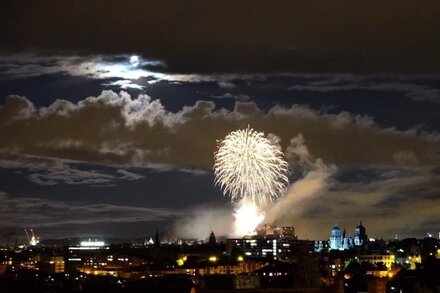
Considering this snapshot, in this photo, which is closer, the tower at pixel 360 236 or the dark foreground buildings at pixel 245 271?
the dark foreground buildings at pixel 245 271

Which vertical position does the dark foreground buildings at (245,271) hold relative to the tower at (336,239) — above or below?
below

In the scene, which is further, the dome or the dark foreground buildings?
the dome

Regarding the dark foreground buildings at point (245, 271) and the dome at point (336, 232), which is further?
the dome at point (336, 232)

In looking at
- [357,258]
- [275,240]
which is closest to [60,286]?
[357,258]

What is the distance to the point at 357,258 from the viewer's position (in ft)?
433

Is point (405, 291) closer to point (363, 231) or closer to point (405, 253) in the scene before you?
point (405, 253)

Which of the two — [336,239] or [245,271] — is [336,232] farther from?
[245,271]

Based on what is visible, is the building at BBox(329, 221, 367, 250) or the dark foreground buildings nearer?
the dark foreground buildings

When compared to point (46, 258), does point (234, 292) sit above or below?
below

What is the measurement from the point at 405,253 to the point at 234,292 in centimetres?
9272

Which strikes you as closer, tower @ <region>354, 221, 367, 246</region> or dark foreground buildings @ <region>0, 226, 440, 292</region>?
dark foreground buildings @ <region>0, 226, 440, 292</region>

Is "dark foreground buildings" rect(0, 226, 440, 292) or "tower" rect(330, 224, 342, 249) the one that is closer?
"dark foreground buildings" rect(0, 226, 440, 292)

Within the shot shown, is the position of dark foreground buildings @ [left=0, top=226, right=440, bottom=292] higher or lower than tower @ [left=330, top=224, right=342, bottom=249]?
Answer: lower

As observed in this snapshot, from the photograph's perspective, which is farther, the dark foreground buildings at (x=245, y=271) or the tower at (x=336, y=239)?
the tower at (x=336, y=239)
